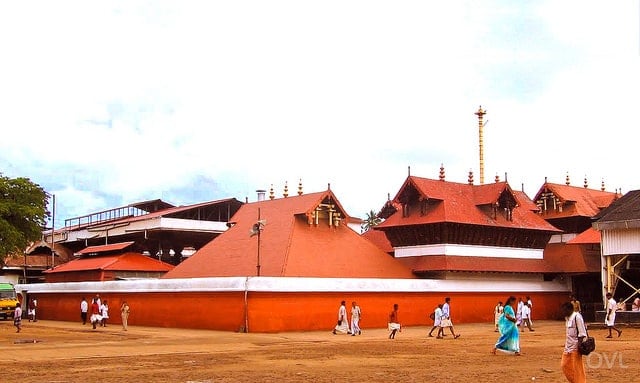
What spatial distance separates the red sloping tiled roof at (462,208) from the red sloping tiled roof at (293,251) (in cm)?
320

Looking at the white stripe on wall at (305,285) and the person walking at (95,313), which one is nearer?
the white stripe on wall at (305,285)

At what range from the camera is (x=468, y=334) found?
29609 millimetres

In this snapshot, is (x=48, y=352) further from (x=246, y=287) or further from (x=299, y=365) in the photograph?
(x=246, y=287)

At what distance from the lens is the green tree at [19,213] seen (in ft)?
125

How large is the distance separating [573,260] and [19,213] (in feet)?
95.5

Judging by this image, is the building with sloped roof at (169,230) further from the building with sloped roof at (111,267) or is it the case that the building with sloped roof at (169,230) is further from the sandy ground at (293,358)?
the sandy ground at (293,358)

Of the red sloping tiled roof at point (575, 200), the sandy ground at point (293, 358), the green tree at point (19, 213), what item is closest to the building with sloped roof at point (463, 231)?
the red sloping tiled roof at point (575, 200)

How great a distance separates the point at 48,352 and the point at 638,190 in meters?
30.9

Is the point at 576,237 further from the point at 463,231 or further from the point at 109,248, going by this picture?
the point at 109,248

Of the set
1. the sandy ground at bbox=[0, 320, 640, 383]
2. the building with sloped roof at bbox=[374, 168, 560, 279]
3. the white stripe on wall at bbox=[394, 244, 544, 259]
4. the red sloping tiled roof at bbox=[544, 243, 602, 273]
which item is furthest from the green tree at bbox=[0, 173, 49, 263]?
the red sloping tiled roof at bbox=[544, 243, 602, 273]

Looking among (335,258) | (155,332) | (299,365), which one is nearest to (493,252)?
(335,258)

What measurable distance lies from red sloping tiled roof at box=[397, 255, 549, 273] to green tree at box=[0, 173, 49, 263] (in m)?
18.6

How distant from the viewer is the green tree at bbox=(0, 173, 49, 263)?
38.1 meters

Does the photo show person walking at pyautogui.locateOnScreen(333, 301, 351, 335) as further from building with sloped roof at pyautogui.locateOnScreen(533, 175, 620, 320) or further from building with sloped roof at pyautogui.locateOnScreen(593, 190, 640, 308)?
building with sloped roof at pyautogui.locateOnScreen(533, 175, 620, 320)
